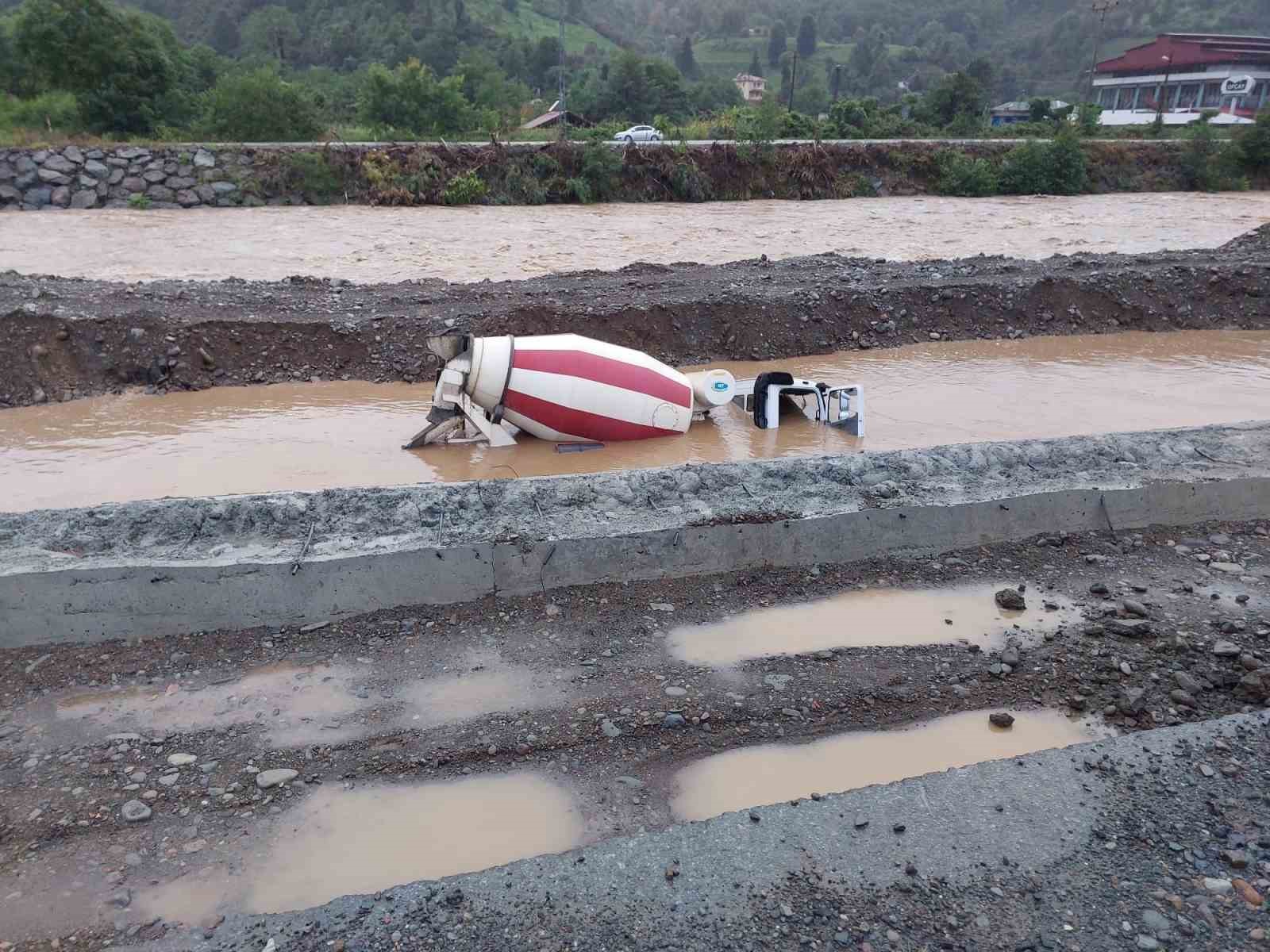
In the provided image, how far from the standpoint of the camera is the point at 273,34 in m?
65.6

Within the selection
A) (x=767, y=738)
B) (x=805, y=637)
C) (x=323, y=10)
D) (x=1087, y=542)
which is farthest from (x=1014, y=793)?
(x=323, y=10)

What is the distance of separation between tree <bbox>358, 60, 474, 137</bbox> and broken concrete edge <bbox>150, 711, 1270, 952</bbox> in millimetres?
30710

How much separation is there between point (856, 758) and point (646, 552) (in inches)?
67.2

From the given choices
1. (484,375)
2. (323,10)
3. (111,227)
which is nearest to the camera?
(484,375)

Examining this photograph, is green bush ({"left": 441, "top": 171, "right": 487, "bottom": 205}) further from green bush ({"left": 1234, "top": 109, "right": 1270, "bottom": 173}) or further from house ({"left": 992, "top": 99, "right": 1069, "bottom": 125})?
house ({"left": 992, "top": 99, "right": 1069, "bottom": 125})

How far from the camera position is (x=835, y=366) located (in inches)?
420

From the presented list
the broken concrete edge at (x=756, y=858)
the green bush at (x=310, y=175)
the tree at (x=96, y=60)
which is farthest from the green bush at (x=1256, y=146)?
the tree at (x=96, y=60)

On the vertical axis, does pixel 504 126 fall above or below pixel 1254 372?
above

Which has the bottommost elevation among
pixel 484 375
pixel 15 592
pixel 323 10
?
pixel 15 592

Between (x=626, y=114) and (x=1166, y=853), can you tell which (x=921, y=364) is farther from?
(x=626, y=114)

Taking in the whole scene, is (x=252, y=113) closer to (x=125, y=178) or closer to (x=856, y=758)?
(x=125, y=178)

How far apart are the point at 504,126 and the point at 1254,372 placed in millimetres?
27565

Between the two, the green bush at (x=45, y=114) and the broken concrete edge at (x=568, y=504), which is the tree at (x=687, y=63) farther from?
the broken concrete edge at (x=568, y=504)

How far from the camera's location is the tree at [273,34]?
6538 centimetres
